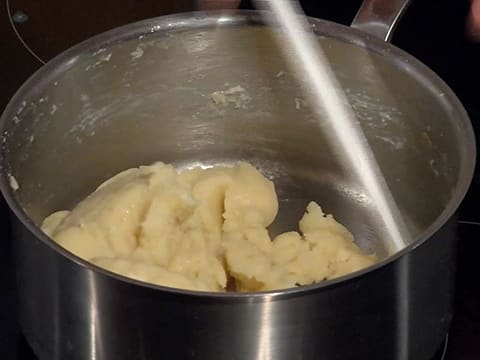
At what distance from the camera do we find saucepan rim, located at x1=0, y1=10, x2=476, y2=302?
670mm

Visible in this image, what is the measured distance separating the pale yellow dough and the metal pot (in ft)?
0.18

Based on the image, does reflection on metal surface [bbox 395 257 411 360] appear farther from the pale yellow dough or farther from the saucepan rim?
the pale yellow dough

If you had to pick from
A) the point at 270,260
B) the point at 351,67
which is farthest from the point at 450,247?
the point at 351,67

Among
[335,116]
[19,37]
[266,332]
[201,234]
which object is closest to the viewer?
[266,332]

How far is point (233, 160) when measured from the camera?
3.69 ft

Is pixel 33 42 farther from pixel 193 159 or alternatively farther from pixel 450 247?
pixel 450 247

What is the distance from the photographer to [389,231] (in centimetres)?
104

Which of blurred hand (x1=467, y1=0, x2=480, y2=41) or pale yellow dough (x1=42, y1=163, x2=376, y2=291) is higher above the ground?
blurred hand (x1=467, y1=0, x2=480, y2=41)

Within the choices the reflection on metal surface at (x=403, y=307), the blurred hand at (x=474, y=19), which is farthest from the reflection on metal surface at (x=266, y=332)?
the blurred hand at (x=474, y=19)

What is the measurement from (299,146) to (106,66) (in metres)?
0.25

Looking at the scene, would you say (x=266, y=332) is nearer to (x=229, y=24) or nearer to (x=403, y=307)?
(x=403, y=307)

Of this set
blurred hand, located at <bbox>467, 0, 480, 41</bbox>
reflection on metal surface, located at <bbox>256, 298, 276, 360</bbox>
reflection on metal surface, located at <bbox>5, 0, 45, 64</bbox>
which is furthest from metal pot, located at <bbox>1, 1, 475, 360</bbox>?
reflection on metal surface, located at <bbox>5, 0, 45, 64</bbox>

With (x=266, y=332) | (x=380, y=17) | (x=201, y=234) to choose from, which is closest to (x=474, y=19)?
(x=380, y=17)

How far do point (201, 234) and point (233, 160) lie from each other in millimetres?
209
